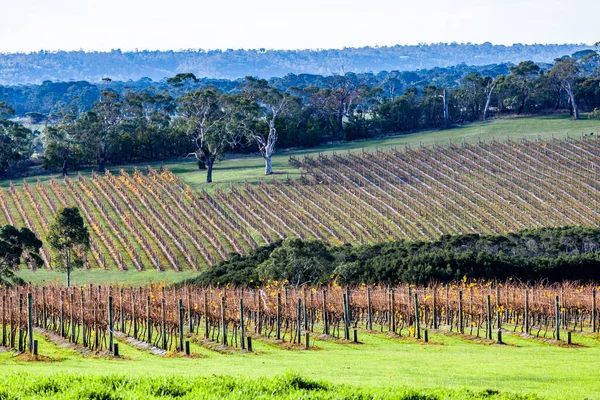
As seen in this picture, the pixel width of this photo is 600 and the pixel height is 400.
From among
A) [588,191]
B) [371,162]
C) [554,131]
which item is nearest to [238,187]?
[371,162]

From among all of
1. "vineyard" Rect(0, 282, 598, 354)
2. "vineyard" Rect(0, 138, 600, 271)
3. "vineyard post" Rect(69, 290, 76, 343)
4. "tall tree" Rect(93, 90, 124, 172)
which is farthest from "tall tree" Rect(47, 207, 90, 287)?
"tall tree" Rect(93, 90, 124, 172)

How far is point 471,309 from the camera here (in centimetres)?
4122

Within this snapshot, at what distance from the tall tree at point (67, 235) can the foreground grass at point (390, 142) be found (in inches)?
1071

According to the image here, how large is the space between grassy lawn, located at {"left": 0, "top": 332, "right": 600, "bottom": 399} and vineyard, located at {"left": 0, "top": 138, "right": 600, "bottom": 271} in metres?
35.4

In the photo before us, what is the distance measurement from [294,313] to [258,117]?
242ft

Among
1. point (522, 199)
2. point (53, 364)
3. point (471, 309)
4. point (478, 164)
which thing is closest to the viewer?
point (53, 364)

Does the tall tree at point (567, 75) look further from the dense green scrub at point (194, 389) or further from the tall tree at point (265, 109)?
the dense green scrub at point (194, 389)

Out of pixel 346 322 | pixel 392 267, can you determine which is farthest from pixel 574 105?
pixel 346 322

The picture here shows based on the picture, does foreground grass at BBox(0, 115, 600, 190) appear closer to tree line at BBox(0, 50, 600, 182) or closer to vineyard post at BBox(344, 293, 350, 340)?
tree line at BBox(0, 50, 600, 182)

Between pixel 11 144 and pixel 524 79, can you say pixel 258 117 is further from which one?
pixel 524 79

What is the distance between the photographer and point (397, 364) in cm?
2725

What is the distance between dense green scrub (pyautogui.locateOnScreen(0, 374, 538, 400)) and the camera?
18125 millimetres

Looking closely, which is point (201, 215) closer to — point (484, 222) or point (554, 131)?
point (484, 222)

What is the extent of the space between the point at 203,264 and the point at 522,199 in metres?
30.9
